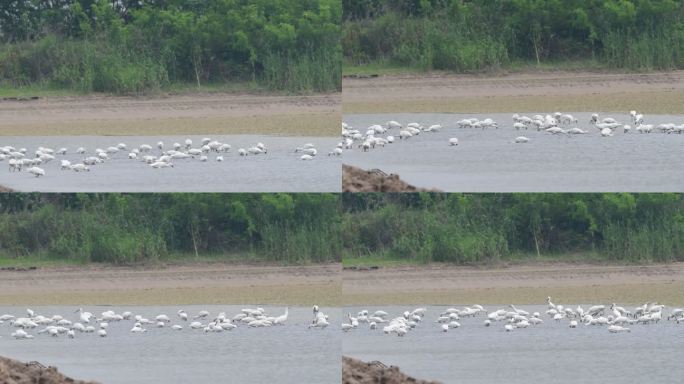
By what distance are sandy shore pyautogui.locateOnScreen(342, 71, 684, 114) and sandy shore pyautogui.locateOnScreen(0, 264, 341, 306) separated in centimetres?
135

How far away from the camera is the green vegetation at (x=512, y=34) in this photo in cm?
1328

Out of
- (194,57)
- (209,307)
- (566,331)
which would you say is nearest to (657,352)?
(566,331)

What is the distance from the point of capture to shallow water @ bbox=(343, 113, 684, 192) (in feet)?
42.4

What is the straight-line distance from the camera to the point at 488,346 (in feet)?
43.0

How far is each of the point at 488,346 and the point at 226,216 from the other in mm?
2285

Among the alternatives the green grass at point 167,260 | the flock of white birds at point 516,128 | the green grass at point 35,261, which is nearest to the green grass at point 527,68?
the flock of white birds at point 516,128

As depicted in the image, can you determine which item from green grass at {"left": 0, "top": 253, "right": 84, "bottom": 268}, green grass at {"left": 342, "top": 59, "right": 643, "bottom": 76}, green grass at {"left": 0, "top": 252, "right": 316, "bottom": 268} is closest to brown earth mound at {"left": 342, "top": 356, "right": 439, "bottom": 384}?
green grass at {"left": 0, "top": 252, "right": 316, "bottom": 268}

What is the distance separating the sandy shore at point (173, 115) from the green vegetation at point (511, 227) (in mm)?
912

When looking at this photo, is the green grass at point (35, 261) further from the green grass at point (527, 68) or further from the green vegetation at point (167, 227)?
the green grass at point (527, 68)

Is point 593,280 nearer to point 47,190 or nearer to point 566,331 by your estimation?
point 566,331

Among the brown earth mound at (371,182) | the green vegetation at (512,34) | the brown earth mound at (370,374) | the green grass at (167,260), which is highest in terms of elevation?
the green vegetation at (512,34)

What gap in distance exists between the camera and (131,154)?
13.6 metres

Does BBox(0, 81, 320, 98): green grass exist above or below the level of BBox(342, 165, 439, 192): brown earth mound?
above

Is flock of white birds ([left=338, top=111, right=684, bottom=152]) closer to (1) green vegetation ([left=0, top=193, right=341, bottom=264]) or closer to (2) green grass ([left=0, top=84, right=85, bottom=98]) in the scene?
(1) green vegetation ([left=0, top=193, right=341, bottom=264])
